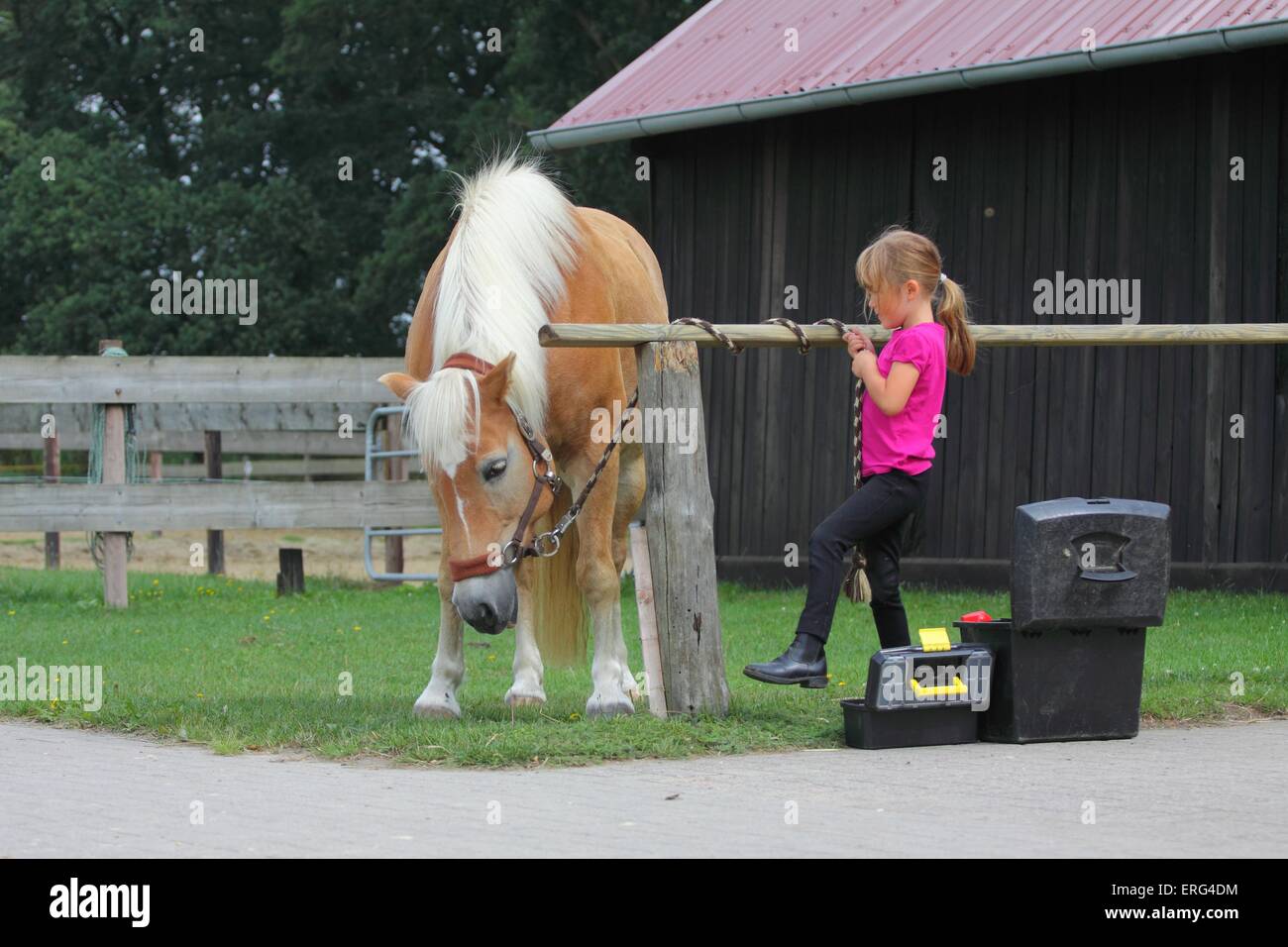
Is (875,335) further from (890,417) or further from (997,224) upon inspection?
(997,224)

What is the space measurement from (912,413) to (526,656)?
2.02 m

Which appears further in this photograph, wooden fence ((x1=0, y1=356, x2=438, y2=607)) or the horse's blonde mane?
wooden fence ((x1=0, y1=356, x2=438, y2=607))

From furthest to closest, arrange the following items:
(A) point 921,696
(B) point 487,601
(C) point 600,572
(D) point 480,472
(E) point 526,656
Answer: (E) point 526,656 < (C) point 600,572 < (D) point 480,472 < (A) point 921,696 < (B) point 487,601

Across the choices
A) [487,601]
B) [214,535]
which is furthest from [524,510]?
[214,535]

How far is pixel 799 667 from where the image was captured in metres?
6.47

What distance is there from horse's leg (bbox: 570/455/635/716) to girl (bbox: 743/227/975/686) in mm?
959

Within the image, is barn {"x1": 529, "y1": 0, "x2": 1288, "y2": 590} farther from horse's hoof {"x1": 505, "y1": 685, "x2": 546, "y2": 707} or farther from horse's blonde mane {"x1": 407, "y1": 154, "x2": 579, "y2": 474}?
horse's hoof {"x1": 505, "y1": 685, "x2": 546, "y2": 707}

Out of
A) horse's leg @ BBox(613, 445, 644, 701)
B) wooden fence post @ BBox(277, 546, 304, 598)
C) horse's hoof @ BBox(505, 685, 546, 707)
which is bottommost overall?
wooden fence post @ BBox(277, 546, 304, 598)

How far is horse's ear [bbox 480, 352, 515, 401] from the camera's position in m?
6.48

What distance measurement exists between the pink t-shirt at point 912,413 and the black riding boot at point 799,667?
0.69 metres

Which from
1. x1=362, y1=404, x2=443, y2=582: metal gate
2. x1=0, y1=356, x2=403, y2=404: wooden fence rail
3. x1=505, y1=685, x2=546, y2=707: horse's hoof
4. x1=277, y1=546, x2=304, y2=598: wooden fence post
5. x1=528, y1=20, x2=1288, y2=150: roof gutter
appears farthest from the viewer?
x1=362, y1=404, x2=443, y2=582: metal gate

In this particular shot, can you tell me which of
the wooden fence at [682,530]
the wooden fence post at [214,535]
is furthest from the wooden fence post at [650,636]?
the wooden fence post at [214,535]

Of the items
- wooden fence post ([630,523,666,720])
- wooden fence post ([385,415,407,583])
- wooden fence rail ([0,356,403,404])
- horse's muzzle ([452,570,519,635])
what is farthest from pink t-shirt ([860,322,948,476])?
wooden fence post ([385,415,407,583])

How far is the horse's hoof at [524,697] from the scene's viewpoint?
7367 millimetres
